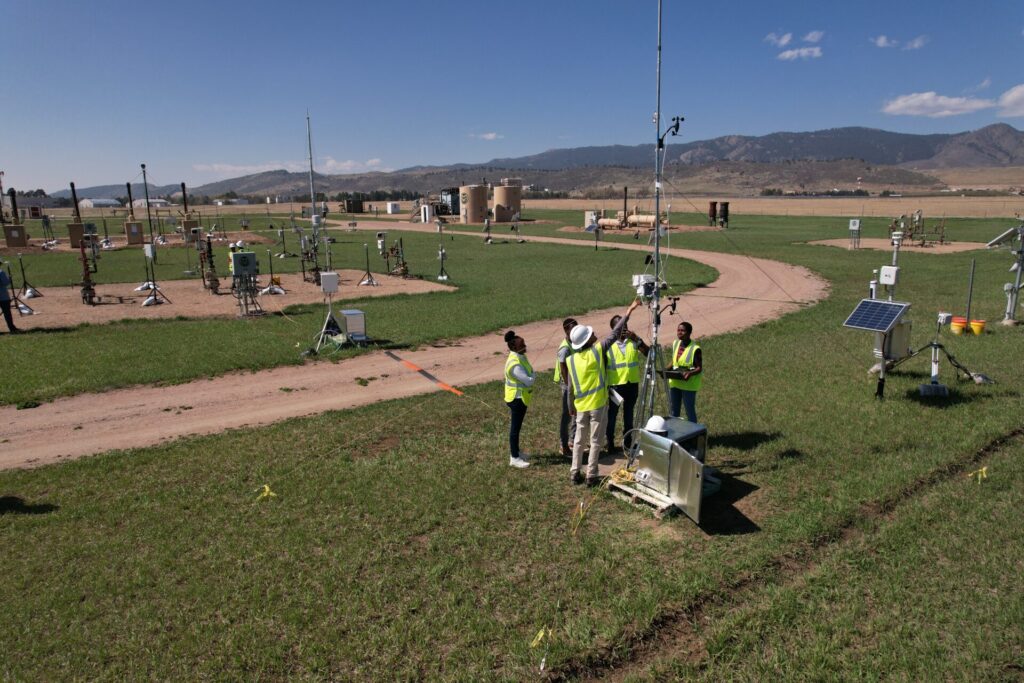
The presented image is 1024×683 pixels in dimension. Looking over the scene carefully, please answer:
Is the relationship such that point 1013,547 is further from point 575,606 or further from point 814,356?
point 814,356

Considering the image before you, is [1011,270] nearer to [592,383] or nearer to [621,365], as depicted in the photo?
[621,365]

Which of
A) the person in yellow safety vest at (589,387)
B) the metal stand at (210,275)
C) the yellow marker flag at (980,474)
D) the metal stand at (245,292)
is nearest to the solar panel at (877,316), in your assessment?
the yellow marker flag at (980,474)

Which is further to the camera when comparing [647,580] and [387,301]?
[387,301]

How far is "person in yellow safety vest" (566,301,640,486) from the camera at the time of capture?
960cm

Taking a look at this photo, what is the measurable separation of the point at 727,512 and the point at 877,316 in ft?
22.7

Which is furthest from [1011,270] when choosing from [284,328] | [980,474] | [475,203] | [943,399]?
[475,203]

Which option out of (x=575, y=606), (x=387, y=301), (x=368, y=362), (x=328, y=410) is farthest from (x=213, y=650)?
(x=387, y=301)

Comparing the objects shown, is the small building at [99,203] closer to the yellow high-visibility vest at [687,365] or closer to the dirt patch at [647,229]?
the dirt patch at [647,229]

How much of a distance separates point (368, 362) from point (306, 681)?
12.5 meters

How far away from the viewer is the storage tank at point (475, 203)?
269 feet

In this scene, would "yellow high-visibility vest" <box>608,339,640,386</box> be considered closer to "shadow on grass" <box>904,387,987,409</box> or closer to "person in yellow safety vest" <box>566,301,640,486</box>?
"person in yellow safety vest" <box>566,301,640,486</box>

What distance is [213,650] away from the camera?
256 inches

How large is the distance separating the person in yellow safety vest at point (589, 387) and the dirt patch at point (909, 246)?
38.8 m

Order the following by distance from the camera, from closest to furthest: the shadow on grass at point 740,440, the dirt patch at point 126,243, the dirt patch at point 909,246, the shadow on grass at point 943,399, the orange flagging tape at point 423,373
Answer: the shadow on grass at point 740,440
the shadow on grass at point 943,399
the orange flagging tape at point 423,373
the dirt patch at point 909,246
the dirt patch at point 126,243
